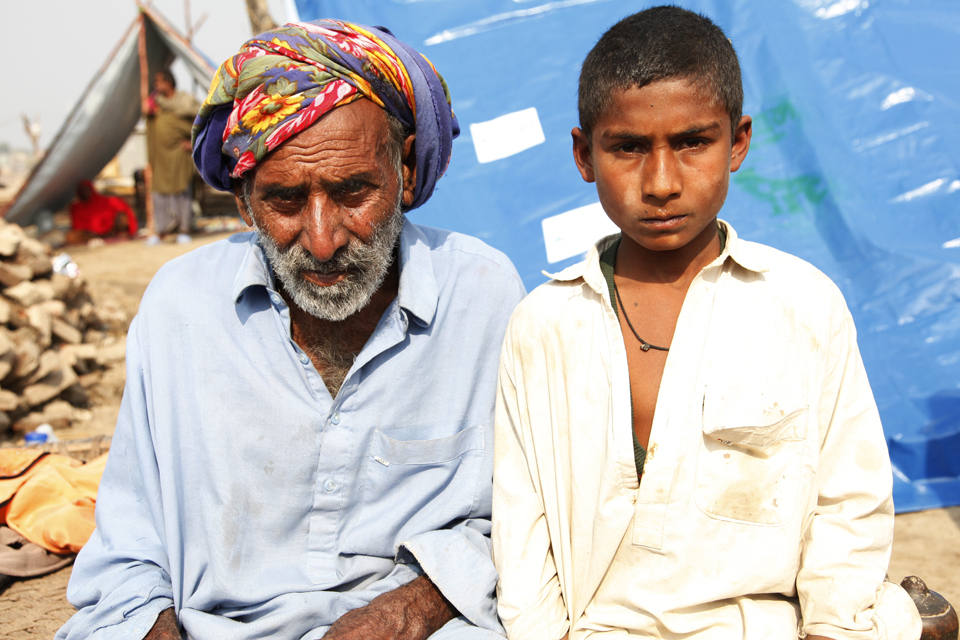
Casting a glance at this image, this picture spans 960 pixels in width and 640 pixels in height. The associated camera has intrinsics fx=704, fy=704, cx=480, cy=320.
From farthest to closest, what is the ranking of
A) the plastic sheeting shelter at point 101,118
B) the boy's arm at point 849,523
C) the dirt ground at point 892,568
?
1. the plastic sheeting shelter at point 101,118
2. the dirt ground at point 892,568
3. the boy's arm at point 849,523

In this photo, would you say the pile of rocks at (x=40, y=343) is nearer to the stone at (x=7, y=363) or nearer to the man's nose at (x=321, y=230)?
the stone at (x=7, y=363)

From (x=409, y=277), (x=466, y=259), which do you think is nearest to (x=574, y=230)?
(x=466, y=259)

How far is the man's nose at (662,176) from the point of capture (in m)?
1.39

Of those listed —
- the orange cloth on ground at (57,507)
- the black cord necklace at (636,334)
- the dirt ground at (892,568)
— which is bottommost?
the dirt ground at (892,568)

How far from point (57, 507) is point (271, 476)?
48.9 inches

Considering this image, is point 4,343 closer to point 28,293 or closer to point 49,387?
point 49,387

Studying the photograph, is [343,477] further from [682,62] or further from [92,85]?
[92,85]

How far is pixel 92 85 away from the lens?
1031 centimetres

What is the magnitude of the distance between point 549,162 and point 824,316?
7.80ft

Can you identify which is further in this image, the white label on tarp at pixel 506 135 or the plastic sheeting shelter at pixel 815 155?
the white label on tarp at pixel 506 135

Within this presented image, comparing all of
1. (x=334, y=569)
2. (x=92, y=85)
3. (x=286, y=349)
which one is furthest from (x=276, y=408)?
(x=92, y=85)

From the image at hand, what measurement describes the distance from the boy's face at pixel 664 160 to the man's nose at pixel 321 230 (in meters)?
0.65

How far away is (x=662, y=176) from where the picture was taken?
139cm

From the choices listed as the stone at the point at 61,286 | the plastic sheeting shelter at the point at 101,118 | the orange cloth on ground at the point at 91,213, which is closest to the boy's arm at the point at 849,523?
the stone at the point at 61,286
